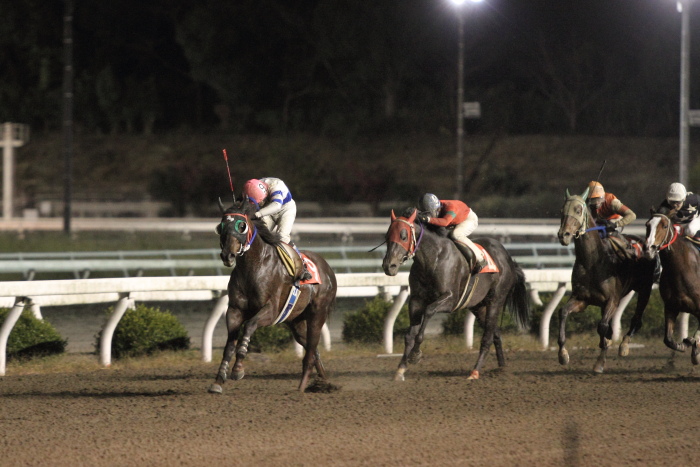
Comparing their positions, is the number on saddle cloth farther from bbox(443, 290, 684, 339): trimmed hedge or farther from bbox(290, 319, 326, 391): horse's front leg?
bbox(443, 290, 684, 339): trimmed hedge

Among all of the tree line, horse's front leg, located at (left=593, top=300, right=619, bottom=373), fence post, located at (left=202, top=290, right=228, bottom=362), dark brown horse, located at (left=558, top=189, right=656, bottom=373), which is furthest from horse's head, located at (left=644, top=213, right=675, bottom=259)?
the tree line

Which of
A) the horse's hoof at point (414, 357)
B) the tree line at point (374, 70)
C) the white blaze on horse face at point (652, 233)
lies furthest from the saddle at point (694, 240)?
the tree line at point (374, 70)

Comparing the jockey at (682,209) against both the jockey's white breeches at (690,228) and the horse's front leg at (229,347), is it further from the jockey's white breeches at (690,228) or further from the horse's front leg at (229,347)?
the horse's front leg at (229,347)

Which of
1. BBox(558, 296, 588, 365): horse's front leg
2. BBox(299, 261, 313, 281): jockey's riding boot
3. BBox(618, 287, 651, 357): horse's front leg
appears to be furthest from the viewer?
BBox(618, 287, 651, 357): horse's front leg

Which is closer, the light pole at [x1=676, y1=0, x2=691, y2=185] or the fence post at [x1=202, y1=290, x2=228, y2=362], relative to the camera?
the fence post at [x1=202, y1=290, x2=228, y2=362]

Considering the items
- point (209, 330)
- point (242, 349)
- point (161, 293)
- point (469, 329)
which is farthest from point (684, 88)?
point (242, 349)

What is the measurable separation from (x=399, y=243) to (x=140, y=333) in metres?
2.72

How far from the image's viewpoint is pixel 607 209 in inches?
357

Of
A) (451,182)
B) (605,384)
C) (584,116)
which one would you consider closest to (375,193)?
(451,182)

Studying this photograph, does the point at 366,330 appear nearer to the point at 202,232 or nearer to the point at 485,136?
the point at 202,232

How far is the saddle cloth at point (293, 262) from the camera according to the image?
24.3 ft

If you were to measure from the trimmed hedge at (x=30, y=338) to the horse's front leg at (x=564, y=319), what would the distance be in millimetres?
4358

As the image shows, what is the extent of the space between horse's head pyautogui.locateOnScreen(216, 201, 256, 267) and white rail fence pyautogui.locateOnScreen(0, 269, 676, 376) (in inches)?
78.3

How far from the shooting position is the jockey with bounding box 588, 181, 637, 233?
8812 millimetres
